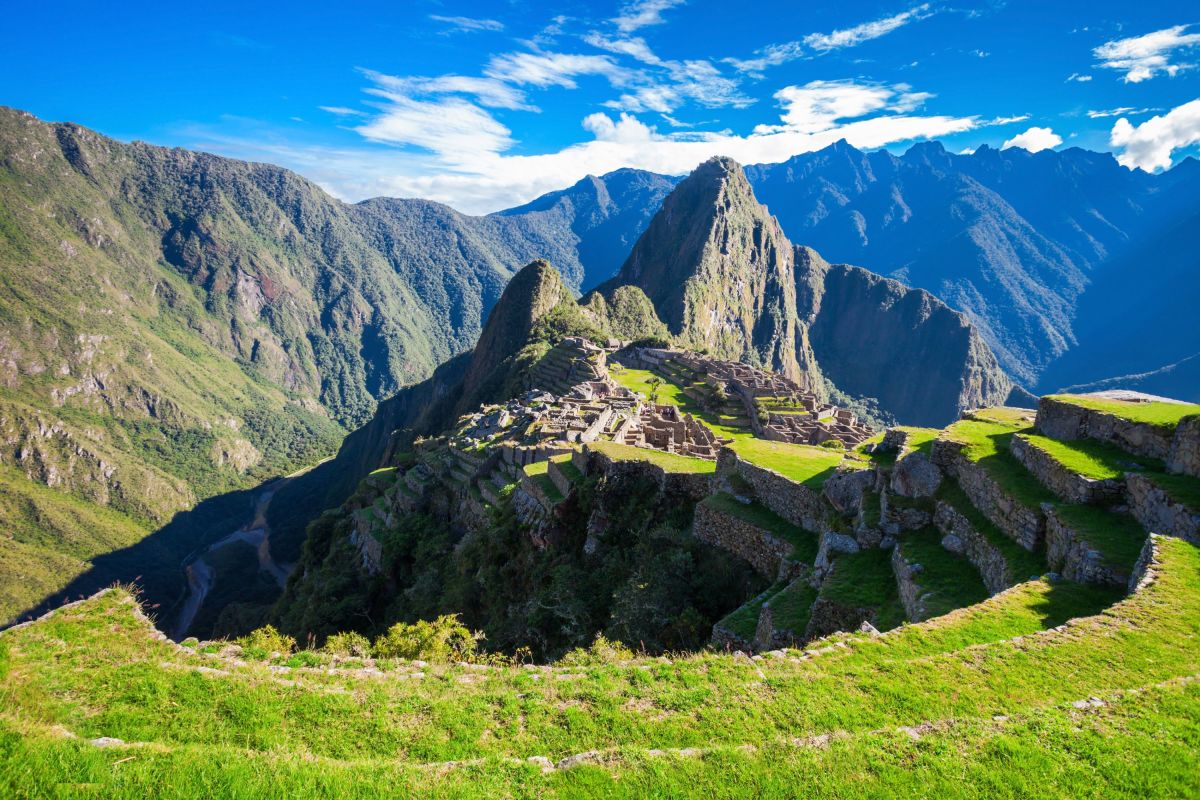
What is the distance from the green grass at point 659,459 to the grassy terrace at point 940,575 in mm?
9235

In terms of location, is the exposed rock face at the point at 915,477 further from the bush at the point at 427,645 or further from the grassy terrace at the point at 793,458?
the bush at the point at 427,645

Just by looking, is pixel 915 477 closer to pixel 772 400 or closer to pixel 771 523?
pixel 771 523

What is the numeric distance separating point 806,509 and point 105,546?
157 m

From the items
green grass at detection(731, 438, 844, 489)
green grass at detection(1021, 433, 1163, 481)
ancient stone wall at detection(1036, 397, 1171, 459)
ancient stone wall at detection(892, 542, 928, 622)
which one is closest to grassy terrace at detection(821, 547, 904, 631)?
ancient stone wall at detection(892, 542, 928, 622)

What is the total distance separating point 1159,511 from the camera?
30.9ft

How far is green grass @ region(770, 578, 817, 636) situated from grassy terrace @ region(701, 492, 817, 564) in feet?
5.64

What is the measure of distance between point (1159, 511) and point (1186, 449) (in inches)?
54.4

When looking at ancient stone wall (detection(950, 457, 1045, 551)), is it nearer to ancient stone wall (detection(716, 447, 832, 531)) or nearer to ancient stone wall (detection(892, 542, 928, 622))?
ancient stone wall (detection(892, 542, 928, 622))

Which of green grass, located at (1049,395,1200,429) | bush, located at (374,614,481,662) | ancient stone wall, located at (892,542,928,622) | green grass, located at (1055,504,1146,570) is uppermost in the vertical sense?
green grass, located at (1049,395,1200,429)

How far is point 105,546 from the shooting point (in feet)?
400

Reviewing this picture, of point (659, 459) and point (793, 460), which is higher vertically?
point (793, 460)

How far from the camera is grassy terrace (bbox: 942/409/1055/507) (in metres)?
11.0

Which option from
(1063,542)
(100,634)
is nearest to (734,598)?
(1063,542)

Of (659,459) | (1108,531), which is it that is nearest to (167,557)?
(659,459)
